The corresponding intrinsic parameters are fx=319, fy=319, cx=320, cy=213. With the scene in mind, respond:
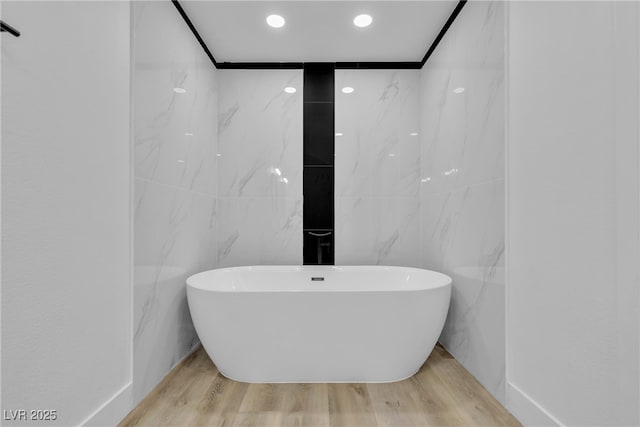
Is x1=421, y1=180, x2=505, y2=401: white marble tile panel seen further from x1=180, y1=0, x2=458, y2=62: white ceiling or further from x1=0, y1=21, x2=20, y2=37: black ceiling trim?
x1=0, y1=21, x2=20, y2=37: black ceiling trim

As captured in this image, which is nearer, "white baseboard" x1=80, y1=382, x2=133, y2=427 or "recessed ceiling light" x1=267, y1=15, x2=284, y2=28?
"white baseboard" x1=80, y1=382, x2=133, y2=427

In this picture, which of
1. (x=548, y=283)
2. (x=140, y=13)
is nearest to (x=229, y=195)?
(x=140, y=13)

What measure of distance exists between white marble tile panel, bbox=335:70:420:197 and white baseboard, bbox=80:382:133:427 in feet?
6.62

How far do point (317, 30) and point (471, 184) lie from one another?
1587mm

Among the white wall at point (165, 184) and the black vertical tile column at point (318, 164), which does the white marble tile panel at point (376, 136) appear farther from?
the white wall at point (165, 184)

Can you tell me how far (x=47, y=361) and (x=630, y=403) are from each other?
1.94 m

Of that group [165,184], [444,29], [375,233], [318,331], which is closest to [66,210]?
[165,184]

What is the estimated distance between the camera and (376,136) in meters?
2.89

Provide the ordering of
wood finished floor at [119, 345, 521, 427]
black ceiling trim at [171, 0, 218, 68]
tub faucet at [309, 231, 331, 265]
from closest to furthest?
wood finished floor at [119, 345, 521, 427], black ceiling trim at [171, 0, 218, 68], tub faucet at [309, 231, 331, 265]

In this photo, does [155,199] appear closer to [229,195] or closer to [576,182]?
[229,195]

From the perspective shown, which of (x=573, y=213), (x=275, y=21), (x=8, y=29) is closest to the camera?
(x=8, y=29)

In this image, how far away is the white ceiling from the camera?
212 cm

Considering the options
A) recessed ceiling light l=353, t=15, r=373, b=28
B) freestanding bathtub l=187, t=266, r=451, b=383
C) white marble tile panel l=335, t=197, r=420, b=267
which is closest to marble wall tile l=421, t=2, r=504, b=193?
white marble tile panel l=335, t=197, r=420, b=267

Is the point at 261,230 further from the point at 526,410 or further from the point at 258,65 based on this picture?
the point at 526,410
